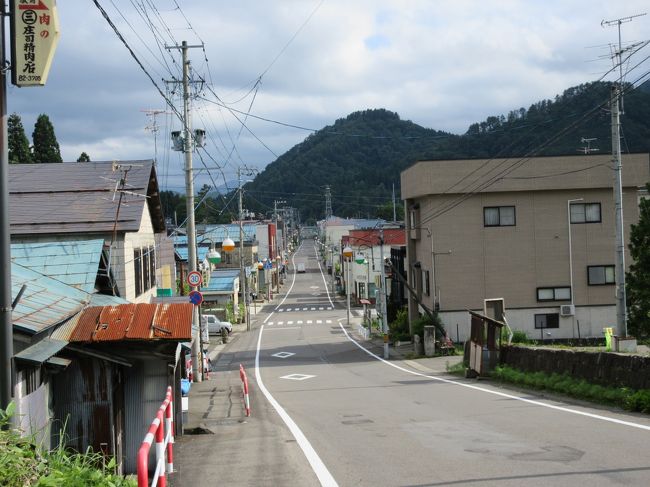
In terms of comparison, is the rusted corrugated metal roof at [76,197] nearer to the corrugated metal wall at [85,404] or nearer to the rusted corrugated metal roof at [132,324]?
the rusted corrugated metal roof at [132,324]

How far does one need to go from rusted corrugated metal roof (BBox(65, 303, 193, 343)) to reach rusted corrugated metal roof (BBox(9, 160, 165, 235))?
884 cm

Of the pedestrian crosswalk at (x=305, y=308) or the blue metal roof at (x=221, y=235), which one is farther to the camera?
the pedestrian crosswalk at (x=305, y=308)

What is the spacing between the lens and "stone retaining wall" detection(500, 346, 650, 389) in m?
13.9

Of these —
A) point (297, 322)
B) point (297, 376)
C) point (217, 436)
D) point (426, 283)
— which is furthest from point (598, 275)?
point (217, 436)

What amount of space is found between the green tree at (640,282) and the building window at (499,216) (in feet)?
37.5

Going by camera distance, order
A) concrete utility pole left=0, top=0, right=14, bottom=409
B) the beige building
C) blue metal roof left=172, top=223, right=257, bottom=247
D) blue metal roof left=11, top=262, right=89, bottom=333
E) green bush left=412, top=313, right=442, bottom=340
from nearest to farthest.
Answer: concrete utility pole left=0, top=0, right=14, bottom=409 < blue metal roof left=11, top=262, right=89, bottom=333 < green bush left=412, top=313, right=442, bottom=340 < the beige building < blue metal roof left=172, top=223, right=257, bottom=247

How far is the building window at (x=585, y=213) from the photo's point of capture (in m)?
37.9

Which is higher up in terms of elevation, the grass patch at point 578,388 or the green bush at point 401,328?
the grass patch at point 578,388

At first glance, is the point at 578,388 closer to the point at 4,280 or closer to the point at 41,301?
the point at 41,301

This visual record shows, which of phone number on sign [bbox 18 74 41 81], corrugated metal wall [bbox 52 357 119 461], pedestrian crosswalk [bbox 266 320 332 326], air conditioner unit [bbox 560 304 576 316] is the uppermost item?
phone number on sign [bbox 18 74 41 81]

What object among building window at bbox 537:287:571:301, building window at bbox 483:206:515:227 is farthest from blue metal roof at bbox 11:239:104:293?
building window at bbox 537:287:571:301

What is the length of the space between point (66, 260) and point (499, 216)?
2725 centimetres

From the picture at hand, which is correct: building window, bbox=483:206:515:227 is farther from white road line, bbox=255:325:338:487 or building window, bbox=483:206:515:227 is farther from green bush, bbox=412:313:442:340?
white road line, bbox=255:325:338:487

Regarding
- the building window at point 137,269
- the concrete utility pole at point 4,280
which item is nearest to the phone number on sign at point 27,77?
the concrete utility pole at point 4,280
